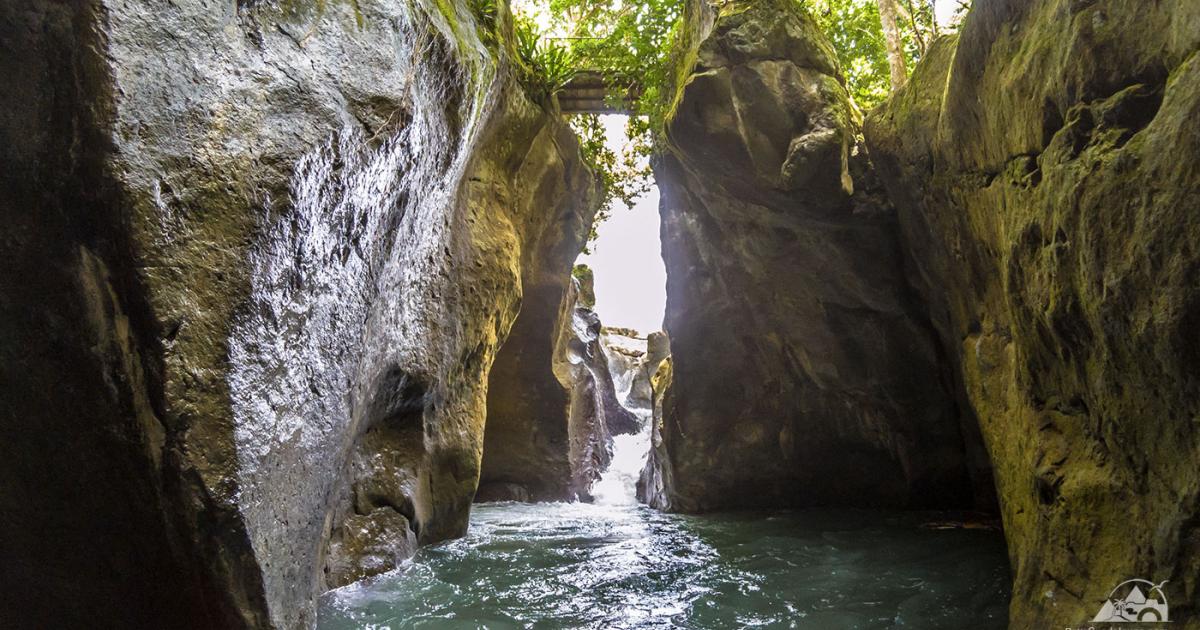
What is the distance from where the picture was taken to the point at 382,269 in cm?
489

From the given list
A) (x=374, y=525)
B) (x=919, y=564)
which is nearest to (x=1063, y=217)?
(x=919, y=564)

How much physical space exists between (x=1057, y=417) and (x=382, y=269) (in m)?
4.46

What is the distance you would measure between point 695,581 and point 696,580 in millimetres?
42

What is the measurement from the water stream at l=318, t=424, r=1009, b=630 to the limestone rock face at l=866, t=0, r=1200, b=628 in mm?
860

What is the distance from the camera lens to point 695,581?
549cm

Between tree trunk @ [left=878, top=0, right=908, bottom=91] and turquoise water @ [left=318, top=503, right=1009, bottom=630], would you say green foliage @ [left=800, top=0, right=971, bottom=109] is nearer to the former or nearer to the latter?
tree trunk @ [left=878, top=0, right=908, bottom=91]

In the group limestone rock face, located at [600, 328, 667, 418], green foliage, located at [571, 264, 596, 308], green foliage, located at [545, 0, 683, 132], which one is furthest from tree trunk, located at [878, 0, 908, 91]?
limestone rock face, located at [600, 328, 667, 418]

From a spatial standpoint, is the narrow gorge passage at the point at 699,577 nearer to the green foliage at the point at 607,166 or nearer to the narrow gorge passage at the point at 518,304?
the narrow gorge passage at the point at 518,304

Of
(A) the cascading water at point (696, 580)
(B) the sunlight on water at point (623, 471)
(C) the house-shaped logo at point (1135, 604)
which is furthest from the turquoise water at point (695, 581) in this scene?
(B) the sunlight on water at point (623, 471)

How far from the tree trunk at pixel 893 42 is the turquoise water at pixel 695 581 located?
4676 mm

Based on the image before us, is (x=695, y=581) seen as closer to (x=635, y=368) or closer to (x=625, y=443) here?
(x=625, y=443)

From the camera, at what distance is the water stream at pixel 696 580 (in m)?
4.35

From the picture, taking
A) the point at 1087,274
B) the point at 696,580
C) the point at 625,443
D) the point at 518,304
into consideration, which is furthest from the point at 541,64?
the point at 625,443

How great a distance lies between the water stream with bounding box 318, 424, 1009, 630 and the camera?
14.3 feet
